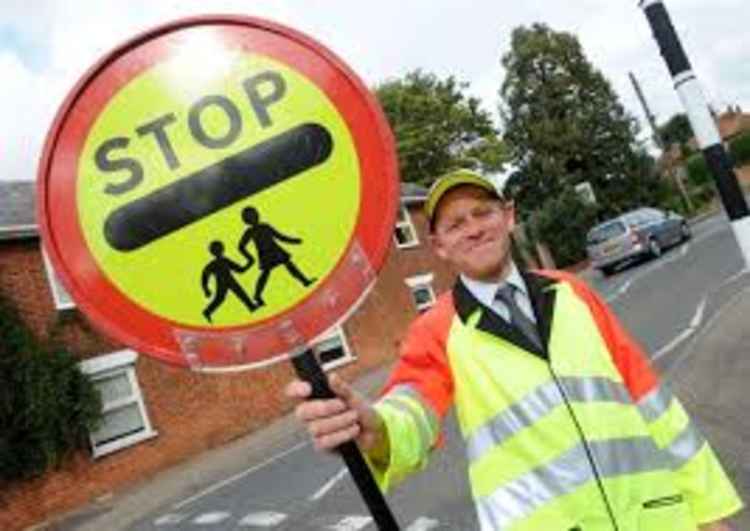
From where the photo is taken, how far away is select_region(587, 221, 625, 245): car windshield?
32500 millimetres

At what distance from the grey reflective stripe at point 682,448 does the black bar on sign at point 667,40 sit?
3.58 meters

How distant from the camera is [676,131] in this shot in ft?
299

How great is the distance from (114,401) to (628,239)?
54.5ft

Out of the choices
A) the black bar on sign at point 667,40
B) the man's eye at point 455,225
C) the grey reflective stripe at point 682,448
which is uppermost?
the black bar on sign at point 667,40

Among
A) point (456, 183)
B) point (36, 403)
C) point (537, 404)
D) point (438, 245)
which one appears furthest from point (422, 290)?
point (537, 404)

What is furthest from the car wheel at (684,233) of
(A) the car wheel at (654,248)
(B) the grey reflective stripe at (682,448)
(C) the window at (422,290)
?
(B) the grey reflective stripe at (682,448)

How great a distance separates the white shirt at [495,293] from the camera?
115 inches

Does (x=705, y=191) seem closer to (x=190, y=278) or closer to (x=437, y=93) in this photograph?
(x=437, y=93)

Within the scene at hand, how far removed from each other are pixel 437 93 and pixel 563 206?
19.4 meters

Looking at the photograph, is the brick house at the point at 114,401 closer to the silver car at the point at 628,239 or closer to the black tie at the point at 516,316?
the silver car at the point at 628,239

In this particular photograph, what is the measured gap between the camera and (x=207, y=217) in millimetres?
2117

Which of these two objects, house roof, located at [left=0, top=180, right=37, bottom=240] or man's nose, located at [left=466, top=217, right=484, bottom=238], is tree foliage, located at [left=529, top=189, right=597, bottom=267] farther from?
man's nose, located at [left=466, top=217, right=484, bottom=238]

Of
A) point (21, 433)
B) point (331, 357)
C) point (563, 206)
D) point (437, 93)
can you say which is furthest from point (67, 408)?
point (437, 93)

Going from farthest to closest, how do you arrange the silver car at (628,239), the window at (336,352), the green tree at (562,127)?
the green tree at (562,127) < the silver car at (628,239) < the window at (336,352)
